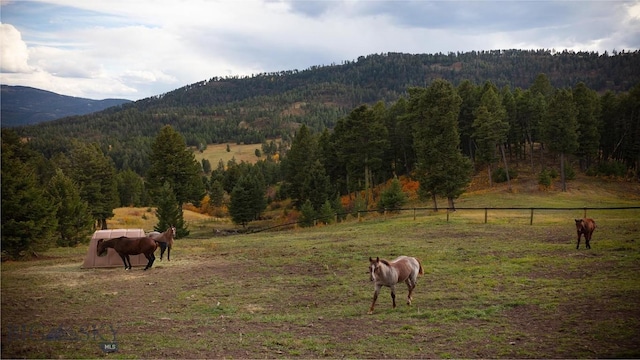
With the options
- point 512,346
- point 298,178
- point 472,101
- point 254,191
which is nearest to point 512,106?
point 472,101

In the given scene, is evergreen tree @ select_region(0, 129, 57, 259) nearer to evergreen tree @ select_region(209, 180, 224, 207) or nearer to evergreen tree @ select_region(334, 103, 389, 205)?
evergreen tree @ select_region(334, 103, 389, 205)

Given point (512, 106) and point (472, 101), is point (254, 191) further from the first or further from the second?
point (512, 106)

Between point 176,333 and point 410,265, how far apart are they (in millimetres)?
7801

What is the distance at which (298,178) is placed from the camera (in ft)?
209

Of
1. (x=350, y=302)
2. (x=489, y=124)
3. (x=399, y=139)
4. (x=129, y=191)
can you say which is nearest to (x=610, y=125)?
(x=489, y=124)

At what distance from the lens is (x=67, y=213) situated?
34.8 meters

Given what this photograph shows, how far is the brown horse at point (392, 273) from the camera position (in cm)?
1357

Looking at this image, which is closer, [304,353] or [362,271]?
[304,353]

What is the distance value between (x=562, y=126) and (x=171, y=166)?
5190 centimetres

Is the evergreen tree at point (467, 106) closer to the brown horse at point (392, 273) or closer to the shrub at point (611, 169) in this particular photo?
the shrub at point (611, 169)

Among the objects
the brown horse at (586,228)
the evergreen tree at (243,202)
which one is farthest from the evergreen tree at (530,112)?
the brown horse at (586,228)

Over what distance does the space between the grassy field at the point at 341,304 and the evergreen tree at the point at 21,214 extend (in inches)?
66.1

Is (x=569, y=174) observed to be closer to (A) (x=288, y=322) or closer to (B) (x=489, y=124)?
(B) (x=489, y=124)

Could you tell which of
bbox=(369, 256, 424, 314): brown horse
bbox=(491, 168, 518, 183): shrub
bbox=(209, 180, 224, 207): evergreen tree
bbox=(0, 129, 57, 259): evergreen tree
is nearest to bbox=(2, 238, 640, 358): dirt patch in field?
bbox=(369, 256, 424, 314): brown horse
